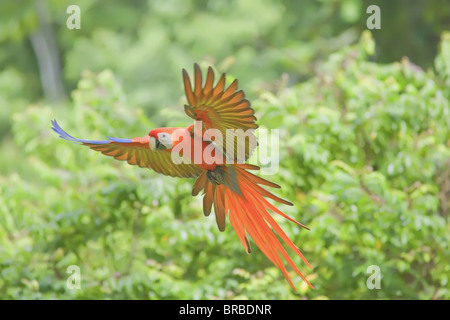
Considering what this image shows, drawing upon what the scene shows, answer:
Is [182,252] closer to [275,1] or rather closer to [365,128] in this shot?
[365,128]

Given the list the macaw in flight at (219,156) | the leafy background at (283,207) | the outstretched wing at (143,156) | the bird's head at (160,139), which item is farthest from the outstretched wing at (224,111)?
the leafy background at (283,207)

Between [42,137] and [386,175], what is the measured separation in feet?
6.44

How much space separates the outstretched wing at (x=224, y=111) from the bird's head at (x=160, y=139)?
10 centimetres

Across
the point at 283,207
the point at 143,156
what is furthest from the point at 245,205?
the point at 283,207

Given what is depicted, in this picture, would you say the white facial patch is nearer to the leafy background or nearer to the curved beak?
the curved beak

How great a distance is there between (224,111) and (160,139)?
0.23 metres

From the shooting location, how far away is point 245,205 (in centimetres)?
190

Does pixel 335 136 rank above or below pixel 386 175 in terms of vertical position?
above

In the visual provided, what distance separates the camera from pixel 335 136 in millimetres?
3305

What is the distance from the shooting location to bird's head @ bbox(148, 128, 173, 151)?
5.50 ft

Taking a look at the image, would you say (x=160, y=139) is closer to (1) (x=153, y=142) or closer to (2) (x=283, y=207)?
(1) (x=153, y=142)

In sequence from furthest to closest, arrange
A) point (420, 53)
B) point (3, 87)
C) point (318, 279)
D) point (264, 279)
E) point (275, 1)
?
point (3, 87)
point (275, 1)
point (420, 53)
point (318, 279)
point (264, 279)

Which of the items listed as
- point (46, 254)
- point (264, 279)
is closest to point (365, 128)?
point (264, 279)

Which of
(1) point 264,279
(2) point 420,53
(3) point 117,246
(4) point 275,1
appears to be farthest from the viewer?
(4) point 275,1
